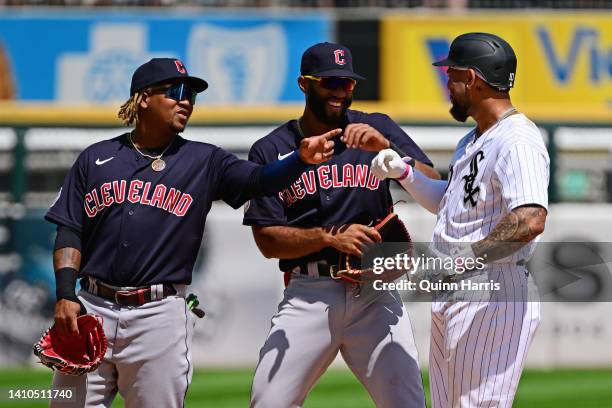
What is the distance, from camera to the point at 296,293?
5480mm

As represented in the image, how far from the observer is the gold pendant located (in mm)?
5266

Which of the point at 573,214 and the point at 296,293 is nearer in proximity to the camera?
the point at 296,293

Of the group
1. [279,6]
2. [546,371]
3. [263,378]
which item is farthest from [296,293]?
[279,6]

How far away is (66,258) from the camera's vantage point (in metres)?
5.13

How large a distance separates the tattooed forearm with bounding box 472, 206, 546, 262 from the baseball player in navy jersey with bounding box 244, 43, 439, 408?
0.87 m

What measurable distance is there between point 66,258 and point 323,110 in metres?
1.33

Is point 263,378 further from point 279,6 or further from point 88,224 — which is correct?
point 279,6

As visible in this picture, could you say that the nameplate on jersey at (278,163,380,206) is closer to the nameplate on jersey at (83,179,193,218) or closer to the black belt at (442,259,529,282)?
the nameplate on jersey at (83,179,193,218)

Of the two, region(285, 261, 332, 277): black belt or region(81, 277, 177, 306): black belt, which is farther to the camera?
region(285, 261, 332, 277): black belt

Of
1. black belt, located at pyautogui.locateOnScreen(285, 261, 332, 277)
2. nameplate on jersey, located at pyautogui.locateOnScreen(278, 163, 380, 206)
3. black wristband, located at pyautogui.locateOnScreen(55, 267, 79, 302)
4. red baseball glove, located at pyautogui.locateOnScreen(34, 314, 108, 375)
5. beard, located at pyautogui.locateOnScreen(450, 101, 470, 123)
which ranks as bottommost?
red baseball glove, located at pyautogui.locateOnScreen(34, 314, 108, 375)

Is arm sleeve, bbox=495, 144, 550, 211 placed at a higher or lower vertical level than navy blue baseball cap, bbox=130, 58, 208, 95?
lower

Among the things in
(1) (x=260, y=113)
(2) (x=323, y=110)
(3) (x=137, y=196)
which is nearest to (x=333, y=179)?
(2) (x=323, y=110)

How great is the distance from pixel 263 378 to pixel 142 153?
113cm

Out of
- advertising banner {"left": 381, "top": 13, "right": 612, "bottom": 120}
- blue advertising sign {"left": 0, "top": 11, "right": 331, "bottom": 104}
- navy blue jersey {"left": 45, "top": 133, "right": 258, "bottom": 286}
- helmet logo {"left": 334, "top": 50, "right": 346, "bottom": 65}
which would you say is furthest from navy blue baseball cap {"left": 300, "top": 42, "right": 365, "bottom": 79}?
advertising banner {"left": 381, "top": 13, "right": 612, "bottom": 120}
